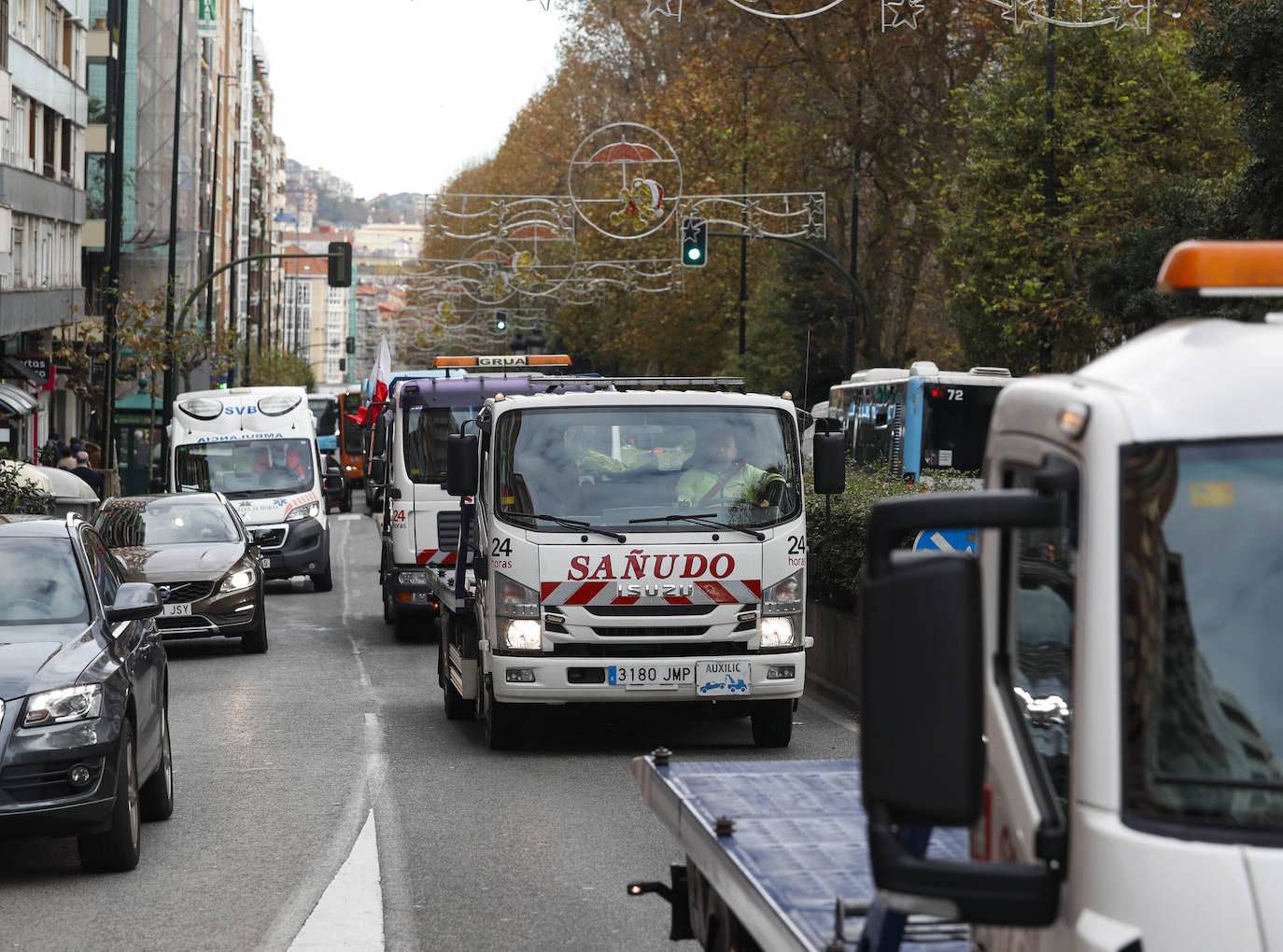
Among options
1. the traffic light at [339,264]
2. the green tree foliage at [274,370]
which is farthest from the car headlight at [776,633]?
the green tree foliage at [274,370]

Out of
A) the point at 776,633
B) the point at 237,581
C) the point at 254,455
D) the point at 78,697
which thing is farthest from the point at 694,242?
the point at 78,697

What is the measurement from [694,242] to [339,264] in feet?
45.9

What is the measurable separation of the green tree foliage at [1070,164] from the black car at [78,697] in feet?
62.4

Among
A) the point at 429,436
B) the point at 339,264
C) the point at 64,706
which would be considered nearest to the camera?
the point at 64,706

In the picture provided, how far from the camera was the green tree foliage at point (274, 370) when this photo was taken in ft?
293

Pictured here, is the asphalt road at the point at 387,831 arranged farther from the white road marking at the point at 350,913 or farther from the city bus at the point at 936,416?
the city bus at the point at 936,416

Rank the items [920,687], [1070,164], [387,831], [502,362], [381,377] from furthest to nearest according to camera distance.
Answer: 1. [1070,164]
2. [381,377]
3. [502,362]
4. [387,831]
5. [920,687]

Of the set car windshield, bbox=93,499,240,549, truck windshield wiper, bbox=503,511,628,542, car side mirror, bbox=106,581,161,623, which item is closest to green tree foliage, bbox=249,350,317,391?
car windshield, bbox=93,499,240,549

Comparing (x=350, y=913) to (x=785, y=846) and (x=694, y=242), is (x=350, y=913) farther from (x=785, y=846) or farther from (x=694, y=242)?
(x=694, y=242)

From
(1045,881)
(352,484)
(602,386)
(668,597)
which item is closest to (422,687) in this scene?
(602,386)

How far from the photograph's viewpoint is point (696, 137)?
171 feet

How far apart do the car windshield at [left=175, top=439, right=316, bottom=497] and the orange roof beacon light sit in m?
25.7

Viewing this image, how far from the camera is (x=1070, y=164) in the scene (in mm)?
30469

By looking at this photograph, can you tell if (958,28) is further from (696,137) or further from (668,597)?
(668,597)
